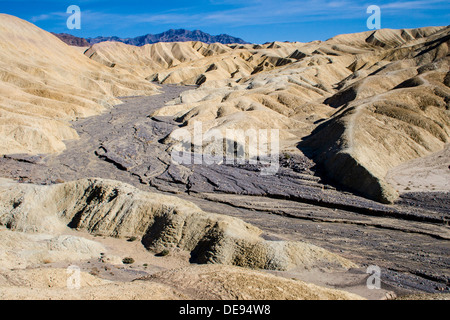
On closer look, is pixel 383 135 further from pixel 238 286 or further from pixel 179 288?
pixel 179 288

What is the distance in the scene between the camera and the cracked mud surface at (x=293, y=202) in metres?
17.2

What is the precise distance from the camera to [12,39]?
70812 millimetres

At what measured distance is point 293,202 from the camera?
2461cm

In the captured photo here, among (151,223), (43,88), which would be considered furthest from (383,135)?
(43,88)

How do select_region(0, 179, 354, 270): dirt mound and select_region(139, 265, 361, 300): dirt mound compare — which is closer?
select_region(139, 265, 361, 300): dirt mound

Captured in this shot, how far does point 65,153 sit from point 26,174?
21.9 ft

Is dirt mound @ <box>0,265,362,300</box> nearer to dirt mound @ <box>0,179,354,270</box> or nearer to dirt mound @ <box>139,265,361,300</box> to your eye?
dirt mound @ <box>139,265,361,300</box>

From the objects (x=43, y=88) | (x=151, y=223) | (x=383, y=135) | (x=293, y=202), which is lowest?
(x=151, y=223)

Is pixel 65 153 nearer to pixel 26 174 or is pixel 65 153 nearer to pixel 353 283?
pixel 26 174

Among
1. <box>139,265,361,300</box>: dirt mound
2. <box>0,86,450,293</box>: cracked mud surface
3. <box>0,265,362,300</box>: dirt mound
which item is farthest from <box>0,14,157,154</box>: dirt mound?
<box>139,265,361,300</box>: dirt mound

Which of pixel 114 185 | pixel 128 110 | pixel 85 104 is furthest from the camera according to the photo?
pixel 128 110

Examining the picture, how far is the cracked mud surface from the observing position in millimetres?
17188
